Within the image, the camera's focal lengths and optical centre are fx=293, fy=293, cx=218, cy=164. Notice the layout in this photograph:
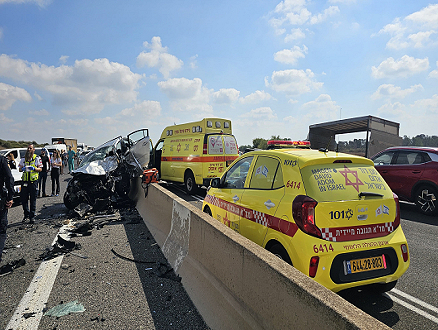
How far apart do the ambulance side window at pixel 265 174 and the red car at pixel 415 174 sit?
6.14 m

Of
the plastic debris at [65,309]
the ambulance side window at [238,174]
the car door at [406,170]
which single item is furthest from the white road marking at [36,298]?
the car door at [406,170]

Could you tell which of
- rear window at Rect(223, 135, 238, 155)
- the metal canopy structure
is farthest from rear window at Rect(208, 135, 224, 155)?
the metal canopy structure

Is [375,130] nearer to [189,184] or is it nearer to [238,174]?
[189,184]

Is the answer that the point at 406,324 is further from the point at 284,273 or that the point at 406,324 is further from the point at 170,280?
the point at 170,280

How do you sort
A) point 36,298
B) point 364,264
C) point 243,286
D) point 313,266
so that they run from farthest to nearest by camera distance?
point 36,298, point 364,264, point 313,266, point 243,286

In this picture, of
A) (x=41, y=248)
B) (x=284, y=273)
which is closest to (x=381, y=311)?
(x=284, y=273)

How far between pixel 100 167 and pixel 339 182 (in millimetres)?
7329

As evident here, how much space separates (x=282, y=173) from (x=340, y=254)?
3.57ft

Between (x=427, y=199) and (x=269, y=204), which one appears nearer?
(x=269, y=204)

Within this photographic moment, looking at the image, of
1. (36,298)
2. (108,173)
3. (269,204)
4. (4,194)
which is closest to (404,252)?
(269,204)

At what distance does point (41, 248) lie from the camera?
5.25 meters

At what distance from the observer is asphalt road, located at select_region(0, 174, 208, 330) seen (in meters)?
2.97

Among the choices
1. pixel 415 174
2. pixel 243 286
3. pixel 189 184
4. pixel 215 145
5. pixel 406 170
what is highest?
pixel 215 145

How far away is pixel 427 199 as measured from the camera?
772 centimetres
